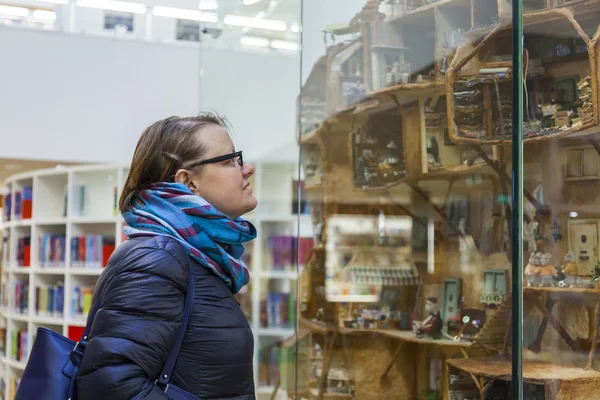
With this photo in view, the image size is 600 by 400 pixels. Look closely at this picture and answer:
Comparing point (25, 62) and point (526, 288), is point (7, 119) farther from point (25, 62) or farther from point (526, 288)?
point (526, 288)

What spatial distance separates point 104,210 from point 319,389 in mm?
3762

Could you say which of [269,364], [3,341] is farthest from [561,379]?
[3,341]

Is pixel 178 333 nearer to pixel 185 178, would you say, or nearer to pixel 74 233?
pixel 185 178

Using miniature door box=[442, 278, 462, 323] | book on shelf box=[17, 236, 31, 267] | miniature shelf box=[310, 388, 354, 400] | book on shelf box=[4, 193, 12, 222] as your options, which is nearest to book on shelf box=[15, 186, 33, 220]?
book on shelf box=[17, 236, 31, 267]

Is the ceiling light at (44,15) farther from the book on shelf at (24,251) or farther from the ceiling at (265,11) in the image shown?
the ceiling at (265,11)

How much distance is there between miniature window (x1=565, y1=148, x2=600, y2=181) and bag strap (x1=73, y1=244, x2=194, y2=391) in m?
0.83

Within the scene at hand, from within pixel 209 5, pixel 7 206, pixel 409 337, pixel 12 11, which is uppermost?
pixel 12 11

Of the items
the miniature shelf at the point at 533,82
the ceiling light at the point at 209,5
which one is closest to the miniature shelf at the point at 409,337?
the miniature shelf at the point at 533,82

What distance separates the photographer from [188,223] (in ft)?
4.55

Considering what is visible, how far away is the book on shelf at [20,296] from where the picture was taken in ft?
21.0

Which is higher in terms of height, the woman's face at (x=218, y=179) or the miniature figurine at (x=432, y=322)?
the woman's face at (x=218, y=179)

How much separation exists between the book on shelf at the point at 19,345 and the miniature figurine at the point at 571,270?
17.9 feet

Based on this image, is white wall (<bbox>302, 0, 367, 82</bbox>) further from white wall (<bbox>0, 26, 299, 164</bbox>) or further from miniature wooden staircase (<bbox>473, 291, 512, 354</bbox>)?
white wall (<bbox>0, 26, 299, 164</bbox>)

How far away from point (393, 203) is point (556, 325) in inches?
44.2
